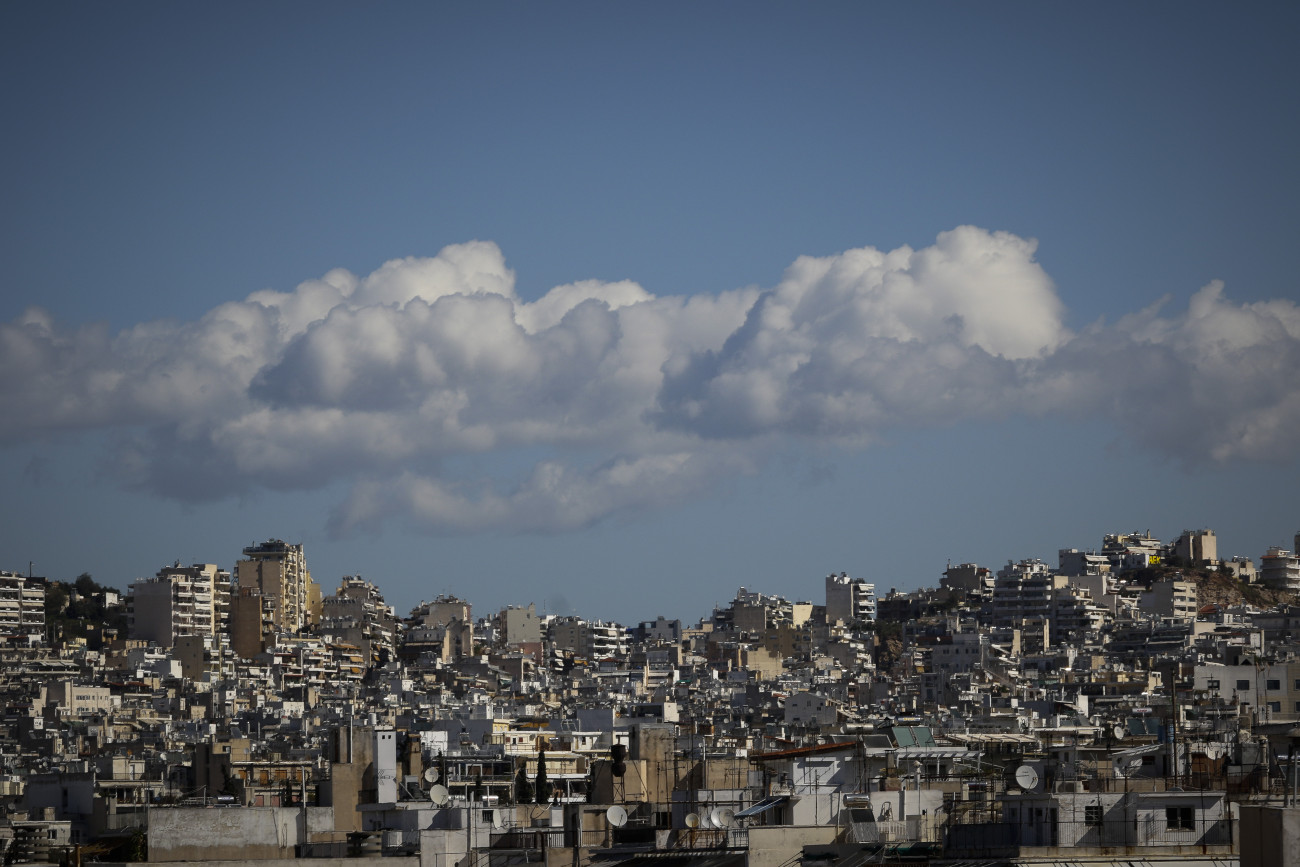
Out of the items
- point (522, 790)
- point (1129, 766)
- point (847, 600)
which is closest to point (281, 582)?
point (847, 600)

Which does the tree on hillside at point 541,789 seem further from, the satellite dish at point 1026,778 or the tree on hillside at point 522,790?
the satellite dish at point 1026,778

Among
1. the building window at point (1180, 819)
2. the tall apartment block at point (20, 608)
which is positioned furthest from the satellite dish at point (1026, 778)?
the tall apartment block at point (20, 608)

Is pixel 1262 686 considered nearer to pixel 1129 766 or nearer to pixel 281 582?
pixel 1129 766

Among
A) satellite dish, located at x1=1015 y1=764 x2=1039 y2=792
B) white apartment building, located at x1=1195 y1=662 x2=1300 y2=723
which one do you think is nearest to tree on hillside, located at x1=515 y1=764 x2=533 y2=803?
satellite dish, located at x1=1015 y1=764 x2=1039 y2=792

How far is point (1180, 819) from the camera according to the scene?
91.1 feet

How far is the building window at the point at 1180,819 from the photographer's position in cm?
2767

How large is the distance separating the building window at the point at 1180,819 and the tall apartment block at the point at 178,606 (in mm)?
124627

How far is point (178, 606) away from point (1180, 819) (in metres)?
127

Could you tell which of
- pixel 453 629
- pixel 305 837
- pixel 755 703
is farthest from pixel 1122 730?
pixel 453 629

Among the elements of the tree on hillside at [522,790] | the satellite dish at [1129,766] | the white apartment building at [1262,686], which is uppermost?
the white apartment building at [1262,686]

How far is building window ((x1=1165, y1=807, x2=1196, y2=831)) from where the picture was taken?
2767cm

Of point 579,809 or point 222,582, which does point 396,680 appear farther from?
point 579,809

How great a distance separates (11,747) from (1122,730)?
57.1 metres

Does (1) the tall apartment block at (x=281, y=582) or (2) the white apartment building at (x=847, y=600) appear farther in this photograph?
(2) the white apartment building at (x=847, y=600)
